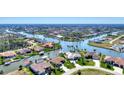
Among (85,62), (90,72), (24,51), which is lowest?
(90,72)

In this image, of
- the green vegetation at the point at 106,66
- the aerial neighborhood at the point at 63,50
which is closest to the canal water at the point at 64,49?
the aerial neighborhood at the point at 63,50

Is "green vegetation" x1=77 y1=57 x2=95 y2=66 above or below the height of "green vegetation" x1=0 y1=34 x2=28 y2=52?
below

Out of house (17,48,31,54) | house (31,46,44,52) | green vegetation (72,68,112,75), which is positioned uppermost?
Result: house (31,46,44,52)

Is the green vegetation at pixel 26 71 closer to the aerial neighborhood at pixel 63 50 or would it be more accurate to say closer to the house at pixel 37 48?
the aerial neighborhood at pixel 63 50

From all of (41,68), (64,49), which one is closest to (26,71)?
(41,68)

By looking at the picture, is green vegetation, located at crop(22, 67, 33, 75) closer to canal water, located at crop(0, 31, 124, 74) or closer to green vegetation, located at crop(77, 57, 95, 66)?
canal water, located at crop(0, 31, 124, 74)

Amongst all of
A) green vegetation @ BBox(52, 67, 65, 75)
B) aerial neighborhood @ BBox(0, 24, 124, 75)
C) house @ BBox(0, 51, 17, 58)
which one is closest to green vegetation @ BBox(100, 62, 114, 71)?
aerial neighborhood @ BBox(0, 24, 124, 75)

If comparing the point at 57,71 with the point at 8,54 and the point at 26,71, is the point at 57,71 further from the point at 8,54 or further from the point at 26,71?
the point at 8,54

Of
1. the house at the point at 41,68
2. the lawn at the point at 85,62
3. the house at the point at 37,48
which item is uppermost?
the house at the point at 37,48
